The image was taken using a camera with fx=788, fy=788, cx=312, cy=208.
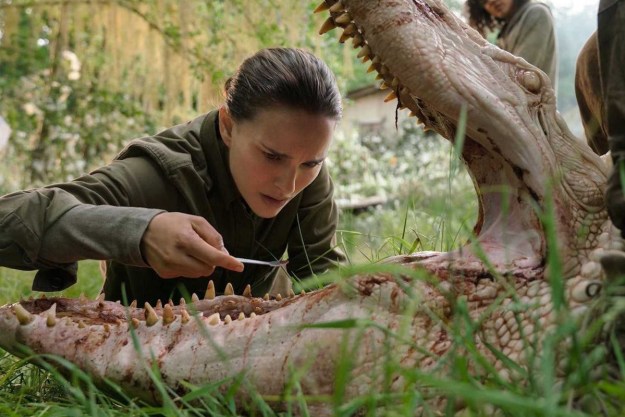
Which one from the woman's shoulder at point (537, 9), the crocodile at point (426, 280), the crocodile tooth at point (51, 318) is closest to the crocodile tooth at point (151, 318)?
the crocodile at point (426, 280)

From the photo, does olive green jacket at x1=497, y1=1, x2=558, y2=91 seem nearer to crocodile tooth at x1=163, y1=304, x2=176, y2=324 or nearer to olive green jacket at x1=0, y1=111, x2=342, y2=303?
olive green jacket at x1=0, y1=111, x2=342, y2=303

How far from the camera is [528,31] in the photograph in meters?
5.09

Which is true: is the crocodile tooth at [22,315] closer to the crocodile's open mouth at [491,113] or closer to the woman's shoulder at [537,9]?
the crocodile's open mouth at [491,113]

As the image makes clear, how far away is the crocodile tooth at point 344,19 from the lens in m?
1.93

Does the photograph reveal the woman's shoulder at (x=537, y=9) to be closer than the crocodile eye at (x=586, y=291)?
No

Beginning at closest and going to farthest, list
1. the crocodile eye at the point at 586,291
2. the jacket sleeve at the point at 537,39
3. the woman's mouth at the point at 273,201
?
the crocodile eye at the point at 586,291, the woman's mouth at the point at 273,201, the jacket sleeve at the point at 537,39

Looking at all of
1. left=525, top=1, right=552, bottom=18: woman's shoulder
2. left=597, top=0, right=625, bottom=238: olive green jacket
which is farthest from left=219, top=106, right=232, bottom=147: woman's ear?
left=525, top=1, right=552, bottom=18: woman's shoulder

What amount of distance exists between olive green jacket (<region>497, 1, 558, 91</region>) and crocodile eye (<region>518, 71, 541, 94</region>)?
3.22 metres

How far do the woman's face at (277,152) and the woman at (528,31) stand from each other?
8.59ft

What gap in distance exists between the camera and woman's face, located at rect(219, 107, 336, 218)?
8.73 feet

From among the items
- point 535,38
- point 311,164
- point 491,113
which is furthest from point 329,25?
point 535,38

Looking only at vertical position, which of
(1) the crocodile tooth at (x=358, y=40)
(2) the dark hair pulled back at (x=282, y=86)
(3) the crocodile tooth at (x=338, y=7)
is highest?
(3) the crocodile tooth at (x=338, y=7)

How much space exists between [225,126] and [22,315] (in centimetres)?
128

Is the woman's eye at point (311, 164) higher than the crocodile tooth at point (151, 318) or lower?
higher
